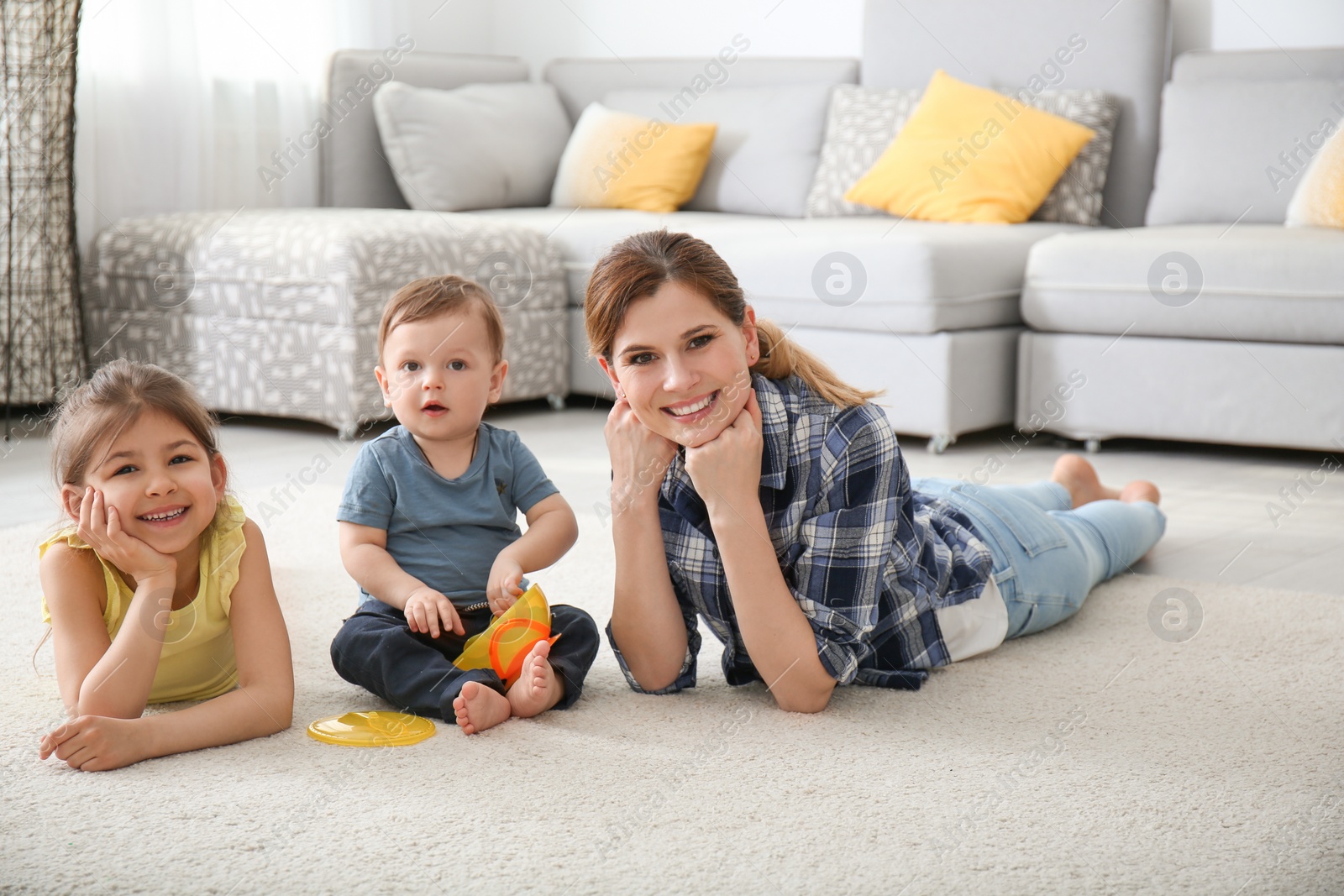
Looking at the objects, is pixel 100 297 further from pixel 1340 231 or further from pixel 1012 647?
pixel 1340 231

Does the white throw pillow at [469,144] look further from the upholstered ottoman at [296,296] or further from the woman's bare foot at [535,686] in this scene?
the woman's bare foot at [535,686]

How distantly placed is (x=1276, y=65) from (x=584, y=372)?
186 centimetres

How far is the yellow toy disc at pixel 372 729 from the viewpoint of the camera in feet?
4.18

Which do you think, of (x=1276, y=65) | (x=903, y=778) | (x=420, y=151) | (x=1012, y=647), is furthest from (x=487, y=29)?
(x=903, y=778)

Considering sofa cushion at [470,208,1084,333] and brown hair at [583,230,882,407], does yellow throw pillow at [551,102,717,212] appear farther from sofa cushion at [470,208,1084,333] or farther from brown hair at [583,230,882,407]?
brown hair at [583,230,882,407]

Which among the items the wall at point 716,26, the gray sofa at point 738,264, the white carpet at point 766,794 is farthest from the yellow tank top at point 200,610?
the wall at point 716,26

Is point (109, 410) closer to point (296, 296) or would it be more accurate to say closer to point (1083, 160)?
point (296, 296)

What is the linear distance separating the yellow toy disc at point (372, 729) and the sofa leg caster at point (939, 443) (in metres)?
1.69

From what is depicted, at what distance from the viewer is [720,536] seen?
4.16 ft

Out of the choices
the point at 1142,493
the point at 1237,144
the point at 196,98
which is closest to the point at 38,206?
the point at 196,98

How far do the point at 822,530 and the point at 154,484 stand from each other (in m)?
0.64

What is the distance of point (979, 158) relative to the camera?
3250 millimetres

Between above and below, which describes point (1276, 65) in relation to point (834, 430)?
above

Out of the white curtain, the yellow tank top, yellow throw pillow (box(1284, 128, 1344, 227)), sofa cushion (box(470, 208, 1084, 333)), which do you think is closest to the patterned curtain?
the white curtain
